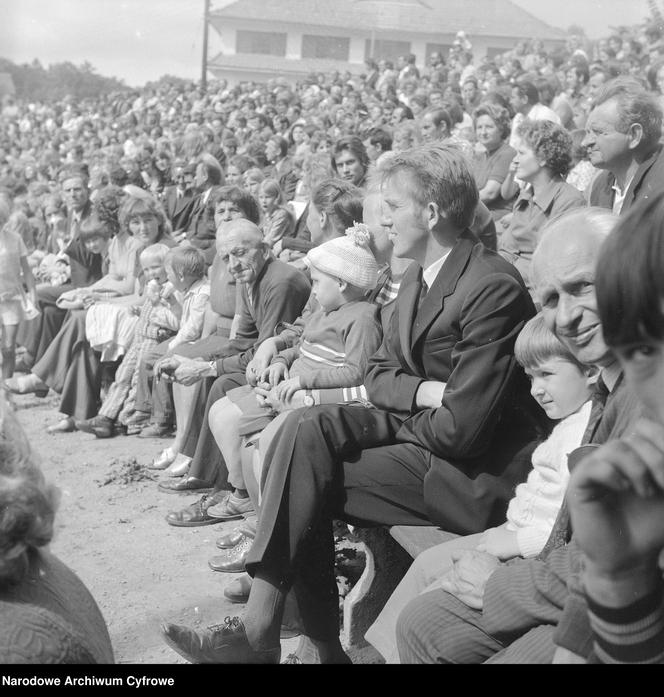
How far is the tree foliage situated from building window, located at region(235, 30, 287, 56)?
712cm

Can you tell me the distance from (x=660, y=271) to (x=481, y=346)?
6.32ft

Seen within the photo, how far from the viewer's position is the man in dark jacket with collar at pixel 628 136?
477 centimetres

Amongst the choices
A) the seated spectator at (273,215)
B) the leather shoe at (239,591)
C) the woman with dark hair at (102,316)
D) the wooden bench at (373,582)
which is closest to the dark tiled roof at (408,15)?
the seated spectator at (273,215)

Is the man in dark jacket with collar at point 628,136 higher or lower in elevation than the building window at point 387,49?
lower

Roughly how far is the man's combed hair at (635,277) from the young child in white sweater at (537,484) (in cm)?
136

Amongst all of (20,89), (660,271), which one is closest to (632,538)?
(660,271)

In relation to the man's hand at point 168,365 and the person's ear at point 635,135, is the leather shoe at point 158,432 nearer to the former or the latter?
the man's hand at point 168,365

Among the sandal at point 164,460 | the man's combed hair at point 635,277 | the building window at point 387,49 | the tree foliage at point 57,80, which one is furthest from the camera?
the tree foliage at point 57,80

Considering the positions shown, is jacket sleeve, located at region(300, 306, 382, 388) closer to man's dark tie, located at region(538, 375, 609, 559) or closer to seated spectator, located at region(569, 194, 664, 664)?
man's dark tie, located at region(538, 375, 609, 559)

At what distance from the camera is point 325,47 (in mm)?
32188

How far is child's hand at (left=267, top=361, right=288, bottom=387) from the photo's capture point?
451 centimetres

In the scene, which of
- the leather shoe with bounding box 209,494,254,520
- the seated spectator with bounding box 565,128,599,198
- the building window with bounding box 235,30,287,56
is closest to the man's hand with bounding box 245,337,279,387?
the leather shoe with bounding box 209,494,254,520

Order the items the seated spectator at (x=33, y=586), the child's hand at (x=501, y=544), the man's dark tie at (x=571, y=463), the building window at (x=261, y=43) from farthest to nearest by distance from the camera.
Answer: the building window at (x=261, y=43) < the child's hand at (x=501, y=544) < the man's dark tie at (x=571, y=463) < the seated spectator at (x=33, y=586)

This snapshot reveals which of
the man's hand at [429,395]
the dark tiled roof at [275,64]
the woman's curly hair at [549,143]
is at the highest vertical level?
the dark tiled roof at [275,64]
